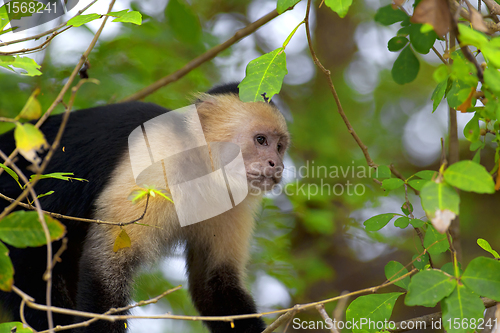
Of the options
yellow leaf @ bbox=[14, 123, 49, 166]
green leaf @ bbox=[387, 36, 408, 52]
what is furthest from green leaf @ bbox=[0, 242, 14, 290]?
green leaf @ bbox=[387, 36, 408, 52]

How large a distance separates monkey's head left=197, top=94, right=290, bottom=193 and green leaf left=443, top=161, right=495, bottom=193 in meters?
1.55

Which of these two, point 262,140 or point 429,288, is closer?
point 429,288

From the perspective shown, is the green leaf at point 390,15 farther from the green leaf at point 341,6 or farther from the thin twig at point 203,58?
the thin twig at point 203,58

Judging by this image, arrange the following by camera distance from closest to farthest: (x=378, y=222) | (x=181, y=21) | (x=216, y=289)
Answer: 1. (x=378, y=222)
2. (x=216, y=289)
3. (x=181, y=21)

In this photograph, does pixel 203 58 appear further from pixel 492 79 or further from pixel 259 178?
pixel 492 79

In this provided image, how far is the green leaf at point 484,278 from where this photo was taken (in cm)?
135

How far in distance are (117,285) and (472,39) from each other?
7.16 ft

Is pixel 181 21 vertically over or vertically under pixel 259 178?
over

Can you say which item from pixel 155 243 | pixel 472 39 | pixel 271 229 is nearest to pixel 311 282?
pixel 271 229

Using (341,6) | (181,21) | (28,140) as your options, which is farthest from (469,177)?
(181,21)

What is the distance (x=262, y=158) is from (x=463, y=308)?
1586mm

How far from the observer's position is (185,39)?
392 cm

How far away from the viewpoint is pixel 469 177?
3.83ft

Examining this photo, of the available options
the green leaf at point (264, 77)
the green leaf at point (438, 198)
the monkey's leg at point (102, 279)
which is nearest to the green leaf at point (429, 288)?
the green leaf at point (438, 198)
